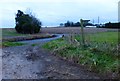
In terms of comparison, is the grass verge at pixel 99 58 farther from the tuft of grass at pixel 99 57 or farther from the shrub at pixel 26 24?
the shrub at pixel 26 24

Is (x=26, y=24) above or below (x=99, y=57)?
above

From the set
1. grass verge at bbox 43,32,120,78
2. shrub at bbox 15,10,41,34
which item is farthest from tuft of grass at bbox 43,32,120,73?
shrub at bbox 15,10,41,34

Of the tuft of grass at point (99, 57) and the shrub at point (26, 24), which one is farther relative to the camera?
the shrub at point (26, 24)

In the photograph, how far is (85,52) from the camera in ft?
41.1

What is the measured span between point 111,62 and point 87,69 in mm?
962

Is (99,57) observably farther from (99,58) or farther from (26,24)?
(26,24)

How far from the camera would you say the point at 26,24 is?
49.0 metres

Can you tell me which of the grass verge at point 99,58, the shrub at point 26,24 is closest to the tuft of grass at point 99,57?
the grass verge at point 99,58

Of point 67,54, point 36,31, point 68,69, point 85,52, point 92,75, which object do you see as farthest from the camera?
point 36,31

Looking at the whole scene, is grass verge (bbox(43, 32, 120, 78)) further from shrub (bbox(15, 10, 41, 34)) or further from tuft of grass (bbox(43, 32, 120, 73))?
shrub (bbox(15, 10, 41, 34))

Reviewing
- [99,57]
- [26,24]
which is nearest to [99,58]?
[99,57]

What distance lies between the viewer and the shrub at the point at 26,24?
48.8 meters

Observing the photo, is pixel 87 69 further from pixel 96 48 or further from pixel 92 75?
pixel 96 48

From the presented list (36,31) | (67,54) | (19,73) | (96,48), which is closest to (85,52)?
(96,48)
